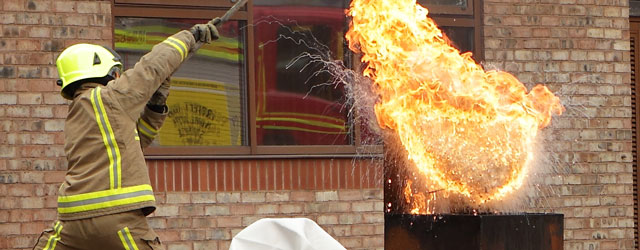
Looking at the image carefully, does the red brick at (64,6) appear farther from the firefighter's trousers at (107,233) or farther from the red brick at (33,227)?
the firefighter's trousers at (107,233)

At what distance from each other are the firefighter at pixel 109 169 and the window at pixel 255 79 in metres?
3.20

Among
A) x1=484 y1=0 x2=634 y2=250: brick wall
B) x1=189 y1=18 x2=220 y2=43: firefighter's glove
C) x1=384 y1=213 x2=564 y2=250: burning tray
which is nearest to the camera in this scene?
x1=189 y1=18 x2=220 y2=43: firefighter's glove

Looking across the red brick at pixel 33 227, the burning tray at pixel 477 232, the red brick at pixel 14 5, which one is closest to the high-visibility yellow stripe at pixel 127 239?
the burning tray at pixel 477 232

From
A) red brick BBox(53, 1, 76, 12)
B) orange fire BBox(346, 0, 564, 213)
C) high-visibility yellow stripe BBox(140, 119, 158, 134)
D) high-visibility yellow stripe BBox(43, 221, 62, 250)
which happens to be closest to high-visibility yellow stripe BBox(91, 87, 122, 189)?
high-visibility yellow stripe BBox(43, 221, 62, 250)

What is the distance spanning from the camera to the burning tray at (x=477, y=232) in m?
6.61

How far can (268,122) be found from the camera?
958 centimetres

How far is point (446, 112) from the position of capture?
7305mm

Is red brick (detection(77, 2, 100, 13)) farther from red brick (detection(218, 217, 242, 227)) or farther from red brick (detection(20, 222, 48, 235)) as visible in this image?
red brick (detection(218, 217, 242, 227))

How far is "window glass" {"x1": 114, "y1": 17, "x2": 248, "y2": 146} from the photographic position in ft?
30.1

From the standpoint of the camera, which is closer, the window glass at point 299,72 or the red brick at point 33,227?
the red brick at point 33,227

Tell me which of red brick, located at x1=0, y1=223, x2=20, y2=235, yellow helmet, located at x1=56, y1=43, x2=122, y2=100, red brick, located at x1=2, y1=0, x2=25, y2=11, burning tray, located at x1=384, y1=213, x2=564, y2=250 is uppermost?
red brick, located at x1=2, y1=0, x2=25, y2=11

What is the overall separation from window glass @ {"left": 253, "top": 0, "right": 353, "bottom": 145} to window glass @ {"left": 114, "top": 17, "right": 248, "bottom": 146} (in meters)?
0.16

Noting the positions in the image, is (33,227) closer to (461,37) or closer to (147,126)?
(147,126)

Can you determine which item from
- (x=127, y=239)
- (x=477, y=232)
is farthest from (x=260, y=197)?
(x=127, y=239)
